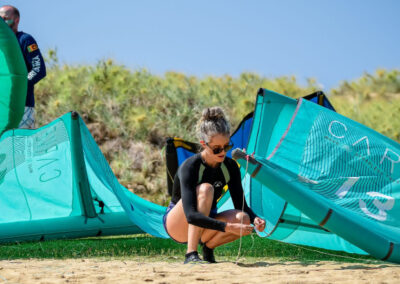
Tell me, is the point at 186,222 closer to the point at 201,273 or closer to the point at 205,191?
the point at 205,191

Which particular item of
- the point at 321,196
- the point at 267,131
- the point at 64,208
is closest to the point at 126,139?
the point at 64,208

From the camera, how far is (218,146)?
135 inches

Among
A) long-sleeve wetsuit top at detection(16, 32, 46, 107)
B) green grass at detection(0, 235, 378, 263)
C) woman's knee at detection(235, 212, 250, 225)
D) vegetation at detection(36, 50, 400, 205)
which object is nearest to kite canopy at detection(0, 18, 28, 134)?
long-sleeve wetsuit top at detection(16, 32, 46, 107)

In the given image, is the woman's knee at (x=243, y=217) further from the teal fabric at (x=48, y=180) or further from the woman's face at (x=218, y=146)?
the teal fabric at (x=48, y=180)

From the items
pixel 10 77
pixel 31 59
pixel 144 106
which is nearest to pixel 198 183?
pixel 10 77

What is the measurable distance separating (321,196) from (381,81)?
11.7 meters

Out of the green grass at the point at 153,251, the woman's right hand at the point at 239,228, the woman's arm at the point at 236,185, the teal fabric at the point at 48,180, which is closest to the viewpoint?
the woman's right hand at the point at 239,228

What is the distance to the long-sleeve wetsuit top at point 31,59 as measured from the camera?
564cm

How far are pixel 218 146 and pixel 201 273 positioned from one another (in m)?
0.77

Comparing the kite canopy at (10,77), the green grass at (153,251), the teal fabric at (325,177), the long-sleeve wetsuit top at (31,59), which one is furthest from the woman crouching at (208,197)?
the long-sleeve wetsuit top at (31,59)

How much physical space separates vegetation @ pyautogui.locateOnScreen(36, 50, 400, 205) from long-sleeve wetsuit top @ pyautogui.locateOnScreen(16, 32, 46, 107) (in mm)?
3720

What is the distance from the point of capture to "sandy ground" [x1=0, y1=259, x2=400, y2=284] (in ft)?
9.59

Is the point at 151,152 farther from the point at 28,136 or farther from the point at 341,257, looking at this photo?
the point at 341,257

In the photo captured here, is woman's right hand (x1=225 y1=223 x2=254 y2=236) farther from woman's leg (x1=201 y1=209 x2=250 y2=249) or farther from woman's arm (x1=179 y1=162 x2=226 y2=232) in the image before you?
woman's leg (x1=201 y1=209 x2=250 y2=249)
